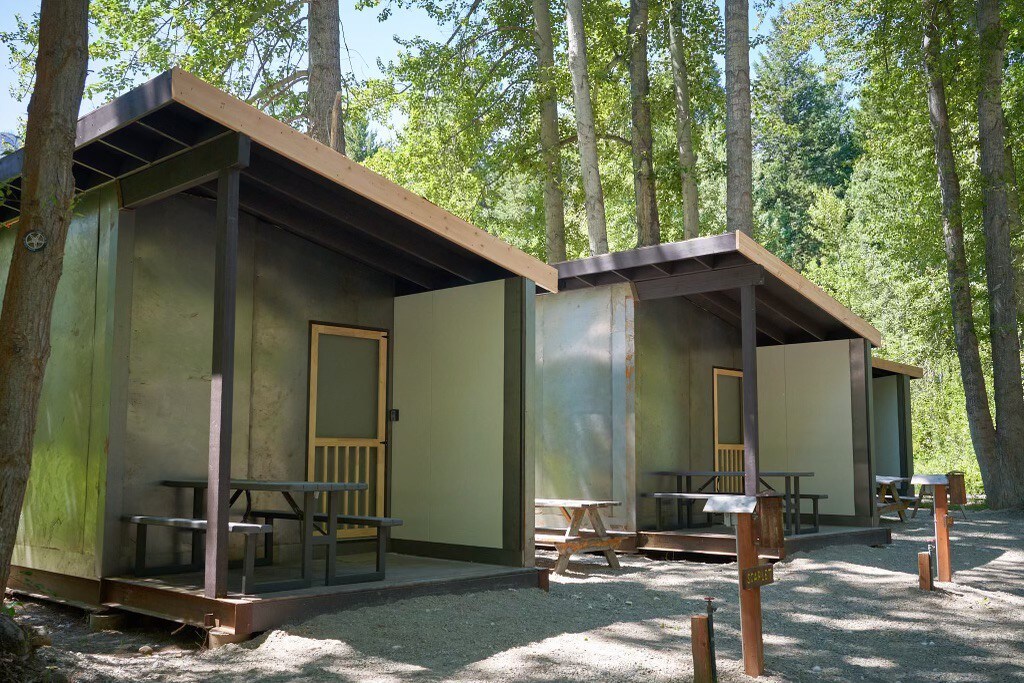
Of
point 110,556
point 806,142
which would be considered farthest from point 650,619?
point 806,142

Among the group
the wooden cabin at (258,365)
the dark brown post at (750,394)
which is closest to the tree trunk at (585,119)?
the dark brown post at (750,394)

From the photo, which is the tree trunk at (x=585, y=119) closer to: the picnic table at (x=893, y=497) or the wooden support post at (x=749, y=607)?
the picnic table at (x=893, y=497)

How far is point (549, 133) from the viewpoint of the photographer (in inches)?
596

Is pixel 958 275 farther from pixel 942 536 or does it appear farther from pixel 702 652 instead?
pixel 702 652

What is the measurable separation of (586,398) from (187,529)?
4538 millimetres

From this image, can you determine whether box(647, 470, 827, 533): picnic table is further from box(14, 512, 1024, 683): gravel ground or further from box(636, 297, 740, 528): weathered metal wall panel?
box(14, 512, 1024, 683): gravel ground

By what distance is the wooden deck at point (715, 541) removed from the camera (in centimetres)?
900

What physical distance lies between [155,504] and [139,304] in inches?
55.3

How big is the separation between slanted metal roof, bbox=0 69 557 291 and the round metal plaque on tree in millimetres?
1025

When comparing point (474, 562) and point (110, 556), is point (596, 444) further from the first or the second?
point (110, 556)

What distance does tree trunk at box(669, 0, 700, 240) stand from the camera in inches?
578

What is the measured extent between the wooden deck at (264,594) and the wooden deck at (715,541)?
8.74ft

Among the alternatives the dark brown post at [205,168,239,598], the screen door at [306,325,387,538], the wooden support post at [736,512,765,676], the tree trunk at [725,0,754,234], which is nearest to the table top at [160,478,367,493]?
the dark brown post at [205,168,239,598]

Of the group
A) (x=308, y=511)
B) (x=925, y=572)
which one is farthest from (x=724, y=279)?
(x=308, y=511)
